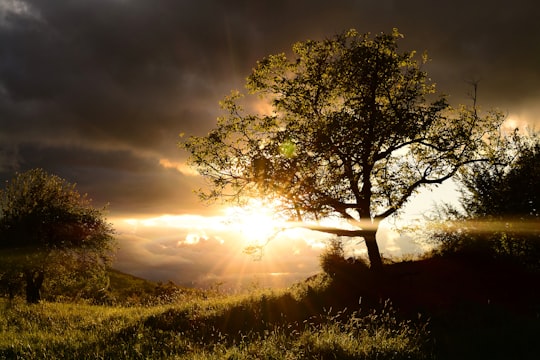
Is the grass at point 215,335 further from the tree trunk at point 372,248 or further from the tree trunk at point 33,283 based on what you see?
the tree trunk at point 33,283

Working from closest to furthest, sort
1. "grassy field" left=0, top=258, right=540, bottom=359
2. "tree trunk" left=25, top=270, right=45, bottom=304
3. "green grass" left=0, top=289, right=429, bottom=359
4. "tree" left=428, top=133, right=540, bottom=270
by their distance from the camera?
"green grass" left=0, top=289, right=429, bottom=359 → "grassy field" left=0, top=258, right=540, bottom=359 → "tree" left=428, top=133, right=540, bottom=270 → "tree trunk" left=25, top=270, right=45, bottom=304

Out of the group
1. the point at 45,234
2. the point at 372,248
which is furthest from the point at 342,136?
the point at 45,234

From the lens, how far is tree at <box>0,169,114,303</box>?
87.8 feet

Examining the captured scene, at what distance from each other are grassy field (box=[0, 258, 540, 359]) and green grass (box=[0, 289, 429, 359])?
0.14 ft

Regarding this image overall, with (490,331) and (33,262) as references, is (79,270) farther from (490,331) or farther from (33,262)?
(490,331)

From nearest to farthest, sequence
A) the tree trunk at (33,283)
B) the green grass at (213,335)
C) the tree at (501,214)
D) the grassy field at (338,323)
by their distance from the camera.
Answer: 1. the green grass at (213,335)
2. the grassy field at (338,323)
3. the tree at (501,214)
4. the tree trunk at (33,283)

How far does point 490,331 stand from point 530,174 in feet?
34.7

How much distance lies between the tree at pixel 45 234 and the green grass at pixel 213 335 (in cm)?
1095

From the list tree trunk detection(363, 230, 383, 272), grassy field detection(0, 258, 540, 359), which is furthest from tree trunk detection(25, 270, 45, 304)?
tree trunk detection(363, 230, 383, 272)

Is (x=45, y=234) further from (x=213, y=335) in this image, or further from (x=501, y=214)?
(x=501, y=214)

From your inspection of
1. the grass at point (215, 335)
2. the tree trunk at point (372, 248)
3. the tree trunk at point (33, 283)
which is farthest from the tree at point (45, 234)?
the tree trunk at point (372, 248)

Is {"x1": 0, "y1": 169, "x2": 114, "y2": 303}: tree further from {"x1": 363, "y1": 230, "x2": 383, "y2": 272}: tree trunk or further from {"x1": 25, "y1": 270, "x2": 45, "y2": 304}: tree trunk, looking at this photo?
{"x1": 363, "y1": 230, "x2": 383, "y2": 272}: tree trunk

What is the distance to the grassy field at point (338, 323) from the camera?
31.4ft

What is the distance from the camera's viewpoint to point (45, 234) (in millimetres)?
28141
